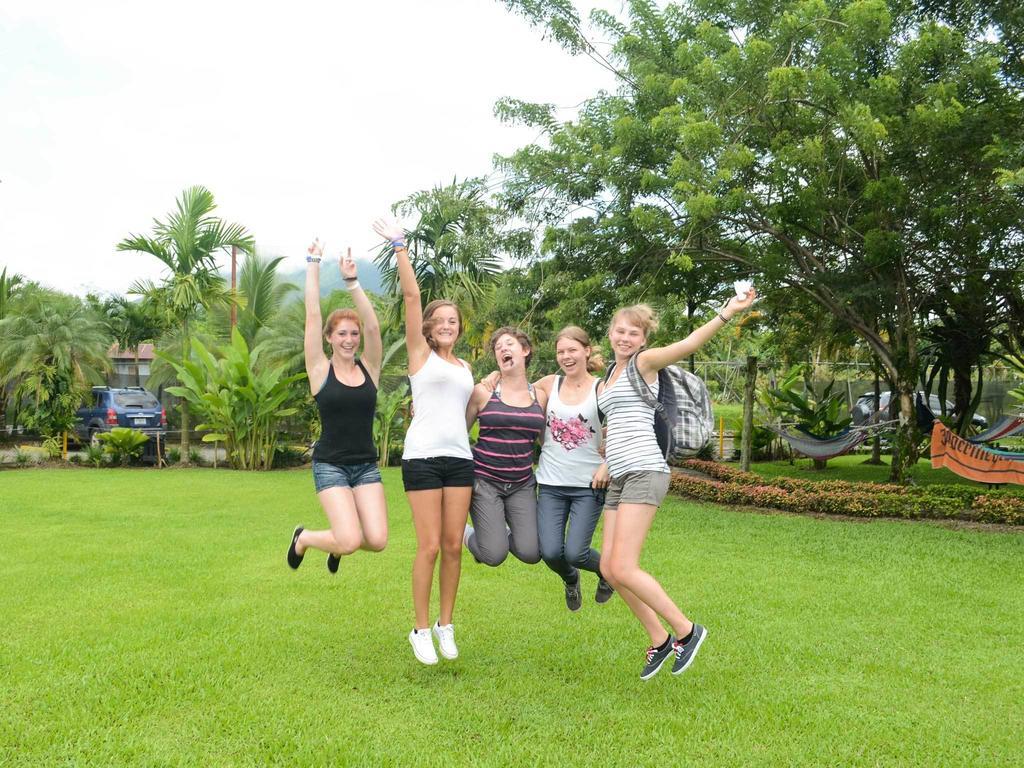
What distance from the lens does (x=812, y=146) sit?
418 inches

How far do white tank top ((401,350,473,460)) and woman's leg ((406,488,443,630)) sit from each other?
0.22 m

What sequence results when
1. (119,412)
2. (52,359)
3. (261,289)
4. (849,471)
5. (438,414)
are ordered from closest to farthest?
1. (438,414)
2. (849,471)
3. (52,359)
4. (119,412)
5. (261,289)

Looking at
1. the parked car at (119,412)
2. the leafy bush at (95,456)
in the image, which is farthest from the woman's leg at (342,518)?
the parked car at (119,412)

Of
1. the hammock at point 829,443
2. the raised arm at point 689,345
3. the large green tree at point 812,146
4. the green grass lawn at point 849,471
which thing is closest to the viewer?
the raised arm at point 689,345

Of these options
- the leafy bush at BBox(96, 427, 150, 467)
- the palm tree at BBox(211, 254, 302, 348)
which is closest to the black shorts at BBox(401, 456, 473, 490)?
the leafy bush at BBox(96, 427, 150, 467)

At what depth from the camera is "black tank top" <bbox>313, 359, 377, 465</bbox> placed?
4.86 metres

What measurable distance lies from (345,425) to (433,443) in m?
0.60

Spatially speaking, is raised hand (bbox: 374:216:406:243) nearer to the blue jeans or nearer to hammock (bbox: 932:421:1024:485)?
the blue jeans

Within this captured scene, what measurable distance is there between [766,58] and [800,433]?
31.5 ft

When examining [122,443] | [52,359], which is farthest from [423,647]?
[52,359]

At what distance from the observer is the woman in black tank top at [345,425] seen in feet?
15.9

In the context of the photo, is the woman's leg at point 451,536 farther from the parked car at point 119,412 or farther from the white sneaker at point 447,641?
the parked car at point 119,412

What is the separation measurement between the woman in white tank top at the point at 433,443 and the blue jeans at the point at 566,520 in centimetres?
48

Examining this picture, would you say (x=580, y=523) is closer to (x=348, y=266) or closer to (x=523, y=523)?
(x=523, y=523)
